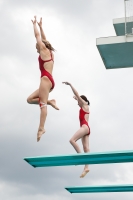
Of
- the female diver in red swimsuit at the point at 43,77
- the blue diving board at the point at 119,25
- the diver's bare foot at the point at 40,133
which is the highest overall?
the blue diving board at the point at 119,25

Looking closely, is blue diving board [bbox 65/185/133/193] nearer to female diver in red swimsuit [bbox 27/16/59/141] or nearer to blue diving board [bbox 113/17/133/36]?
female diver in red swimsuit [bbox 27/16/59/141]

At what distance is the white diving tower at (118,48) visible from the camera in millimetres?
20016

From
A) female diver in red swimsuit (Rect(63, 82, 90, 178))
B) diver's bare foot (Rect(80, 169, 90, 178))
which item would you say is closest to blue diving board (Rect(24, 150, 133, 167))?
female diver in red swimsuit (Rect(63, 82, 90, 178))

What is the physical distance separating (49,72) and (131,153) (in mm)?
2671

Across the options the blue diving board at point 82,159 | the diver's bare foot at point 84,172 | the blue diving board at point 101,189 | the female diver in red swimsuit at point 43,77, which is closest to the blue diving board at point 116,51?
the blue diving board at point 101,189

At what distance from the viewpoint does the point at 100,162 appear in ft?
41.0

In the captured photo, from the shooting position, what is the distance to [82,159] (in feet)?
40.5

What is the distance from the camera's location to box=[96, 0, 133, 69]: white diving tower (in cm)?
2002

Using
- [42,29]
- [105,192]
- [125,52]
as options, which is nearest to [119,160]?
[42,29]

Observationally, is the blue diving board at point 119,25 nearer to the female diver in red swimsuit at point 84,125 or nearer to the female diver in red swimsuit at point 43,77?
the female diver in red swimsuit at point 84,125

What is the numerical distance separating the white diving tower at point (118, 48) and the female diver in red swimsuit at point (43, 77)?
8007 millimetres

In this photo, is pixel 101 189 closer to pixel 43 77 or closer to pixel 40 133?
pixel 40 133

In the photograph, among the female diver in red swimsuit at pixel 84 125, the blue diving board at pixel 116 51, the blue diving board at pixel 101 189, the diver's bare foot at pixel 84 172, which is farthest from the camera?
the blue diving board at pixel 116 51

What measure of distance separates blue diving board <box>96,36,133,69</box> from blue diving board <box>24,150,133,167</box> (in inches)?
329
